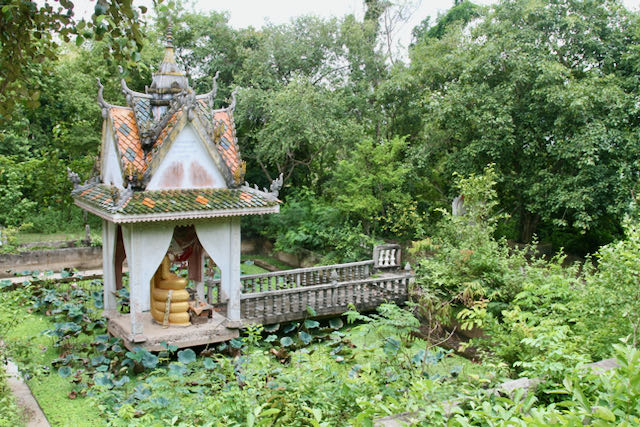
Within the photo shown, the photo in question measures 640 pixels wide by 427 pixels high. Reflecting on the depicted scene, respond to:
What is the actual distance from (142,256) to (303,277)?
4.85 meters

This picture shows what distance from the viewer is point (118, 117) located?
987cm

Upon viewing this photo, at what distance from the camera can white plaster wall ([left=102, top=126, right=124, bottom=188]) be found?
974cm

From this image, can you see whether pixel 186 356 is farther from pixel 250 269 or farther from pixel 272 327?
pixel 250 269

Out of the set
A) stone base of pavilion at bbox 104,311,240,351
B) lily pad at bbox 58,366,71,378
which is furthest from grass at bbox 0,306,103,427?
stone base of pavilion at bbox 104,311,240,351

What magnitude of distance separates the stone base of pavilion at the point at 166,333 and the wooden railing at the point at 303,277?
71.5 inches

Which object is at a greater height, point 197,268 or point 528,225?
point 528,225

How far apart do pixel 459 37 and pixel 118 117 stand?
1188 cm

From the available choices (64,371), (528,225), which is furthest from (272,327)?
(528,225)

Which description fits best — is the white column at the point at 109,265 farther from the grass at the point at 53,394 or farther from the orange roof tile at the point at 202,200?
the orange roof tile at the point at 202,200

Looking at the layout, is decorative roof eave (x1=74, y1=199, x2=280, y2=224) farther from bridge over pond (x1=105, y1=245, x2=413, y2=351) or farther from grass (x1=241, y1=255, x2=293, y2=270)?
grass (x1=241, y1=255, x2=293, y2=270)

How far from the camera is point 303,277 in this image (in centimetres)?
1328

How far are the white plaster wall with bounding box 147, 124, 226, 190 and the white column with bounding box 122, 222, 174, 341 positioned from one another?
75cm

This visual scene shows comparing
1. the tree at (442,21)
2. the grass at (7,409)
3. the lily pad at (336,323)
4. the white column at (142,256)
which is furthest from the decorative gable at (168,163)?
the tree at (442,21)

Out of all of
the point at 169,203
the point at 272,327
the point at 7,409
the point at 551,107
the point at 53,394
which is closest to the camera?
the point at 7,409
